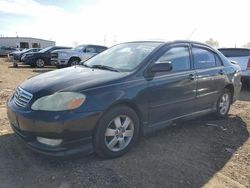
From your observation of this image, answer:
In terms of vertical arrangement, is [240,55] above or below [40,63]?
below

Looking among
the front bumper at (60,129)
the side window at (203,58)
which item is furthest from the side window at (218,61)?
the front bumper at (60,129)

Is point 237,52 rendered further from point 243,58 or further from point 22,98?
point 22,98

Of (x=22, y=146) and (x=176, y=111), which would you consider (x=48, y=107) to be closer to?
(x=22, y=146)

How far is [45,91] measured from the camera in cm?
382

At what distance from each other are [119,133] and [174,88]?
4.06 feet

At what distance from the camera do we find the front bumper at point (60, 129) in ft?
11.7

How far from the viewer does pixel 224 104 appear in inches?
250

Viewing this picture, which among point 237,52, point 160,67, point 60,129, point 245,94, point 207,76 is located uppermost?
point 237,52

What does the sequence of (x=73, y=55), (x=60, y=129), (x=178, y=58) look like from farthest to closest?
(x=73, y=55) → (x=178, y=58) → (x=60, y=129)

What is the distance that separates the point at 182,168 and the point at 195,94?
166cm

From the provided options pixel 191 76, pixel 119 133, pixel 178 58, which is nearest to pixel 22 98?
pixel 119 133

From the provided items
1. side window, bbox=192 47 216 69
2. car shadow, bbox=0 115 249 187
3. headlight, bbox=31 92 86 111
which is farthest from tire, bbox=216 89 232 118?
headlight, bbox=31 92 86 111

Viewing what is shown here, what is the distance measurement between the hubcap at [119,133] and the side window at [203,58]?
1.89 meters

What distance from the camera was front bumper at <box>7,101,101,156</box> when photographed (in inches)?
141
